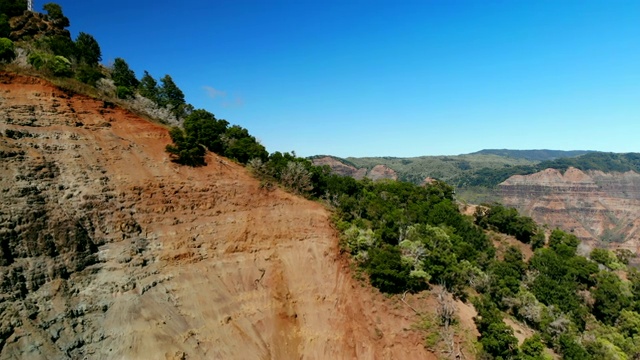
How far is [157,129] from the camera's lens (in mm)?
30969

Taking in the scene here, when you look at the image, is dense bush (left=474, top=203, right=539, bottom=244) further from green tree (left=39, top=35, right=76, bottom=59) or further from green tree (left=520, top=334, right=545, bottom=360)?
green tree (left=39, top=35, right=76, bottom=59)

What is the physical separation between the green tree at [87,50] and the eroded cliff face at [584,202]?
165048mm

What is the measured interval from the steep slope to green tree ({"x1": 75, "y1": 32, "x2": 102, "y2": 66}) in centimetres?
1889

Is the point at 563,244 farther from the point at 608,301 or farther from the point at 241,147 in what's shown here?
the point at 241,147

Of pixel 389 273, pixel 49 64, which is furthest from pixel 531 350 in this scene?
pixel 49 64

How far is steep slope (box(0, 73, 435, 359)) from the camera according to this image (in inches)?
727

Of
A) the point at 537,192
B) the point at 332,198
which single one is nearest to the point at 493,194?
the point at 537,192

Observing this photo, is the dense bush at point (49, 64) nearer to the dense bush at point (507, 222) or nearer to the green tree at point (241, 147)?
the green tree at point (241, 147)

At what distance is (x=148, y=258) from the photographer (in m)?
22.3

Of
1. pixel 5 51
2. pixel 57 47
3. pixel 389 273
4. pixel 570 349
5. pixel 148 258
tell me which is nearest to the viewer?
pixel 148 258

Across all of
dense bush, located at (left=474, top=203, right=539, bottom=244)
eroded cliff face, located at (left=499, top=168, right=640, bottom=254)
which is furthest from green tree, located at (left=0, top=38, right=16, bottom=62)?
eroded cliff face, located at (left=499, top=168, right=640, bottom=254)

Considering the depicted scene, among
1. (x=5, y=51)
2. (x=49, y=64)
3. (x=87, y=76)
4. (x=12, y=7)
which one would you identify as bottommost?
(x=87, y=76)

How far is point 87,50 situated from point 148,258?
35.3 metres

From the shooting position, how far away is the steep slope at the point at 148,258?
18.5m
